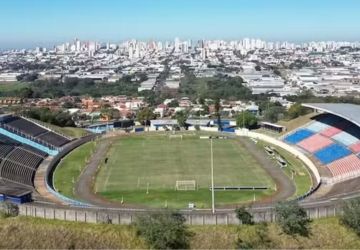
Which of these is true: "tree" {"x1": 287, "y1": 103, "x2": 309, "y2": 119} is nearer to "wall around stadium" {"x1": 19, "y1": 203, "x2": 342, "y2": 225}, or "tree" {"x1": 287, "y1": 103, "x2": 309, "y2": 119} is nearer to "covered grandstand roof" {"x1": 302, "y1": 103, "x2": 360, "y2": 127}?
"covered grandstand roof" {"x1": 302, "y1": 103, "x2": 360, "y2": 127}

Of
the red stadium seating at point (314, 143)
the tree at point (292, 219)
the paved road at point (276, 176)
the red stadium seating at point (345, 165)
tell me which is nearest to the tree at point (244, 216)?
the tree at point (292, 219)

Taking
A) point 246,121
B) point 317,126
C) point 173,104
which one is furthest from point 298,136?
point 173,104

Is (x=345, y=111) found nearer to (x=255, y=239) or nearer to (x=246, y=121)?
(x=246, y=121)

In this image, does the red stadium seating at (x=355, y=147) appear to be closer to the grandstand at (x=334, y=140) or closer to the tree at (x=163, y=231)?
the grandstand at (x=334, y=140)

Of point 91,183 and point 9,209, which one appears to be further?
point 91,183

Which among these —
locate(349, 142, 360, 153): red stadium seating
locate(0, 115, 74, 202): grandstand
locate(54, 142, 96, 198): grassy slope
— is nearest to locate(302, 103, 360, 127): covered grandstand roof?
locate(349, 142, 360, 153): red stadium seating

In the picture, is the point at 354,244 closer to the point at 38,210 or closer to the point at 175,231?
the point at 175,231

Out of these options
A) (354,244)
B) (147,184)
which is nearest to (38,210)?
(147,184)
